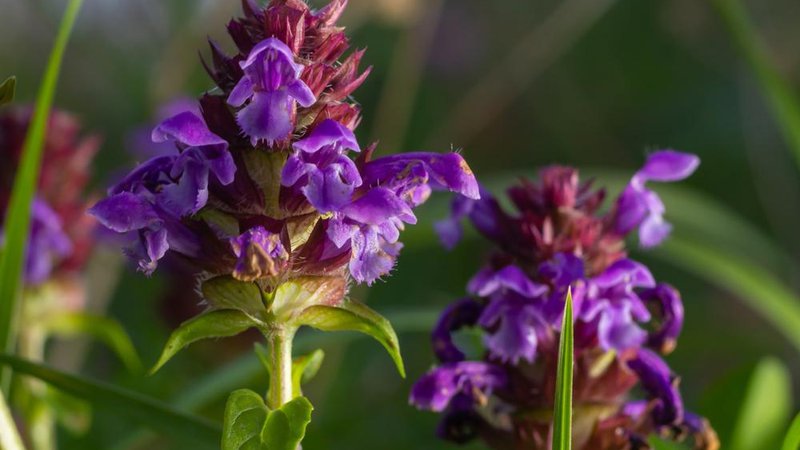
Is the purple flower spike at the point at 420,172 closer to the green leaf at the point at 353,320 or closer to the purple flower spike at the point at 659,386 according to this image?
the green leaf at the point at 353,320

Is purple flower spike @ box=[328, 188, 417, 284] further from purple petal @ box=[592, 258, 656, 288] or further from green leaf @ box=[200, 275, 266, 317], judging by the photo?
purple petal @ box=[592, 258, 656, 288]

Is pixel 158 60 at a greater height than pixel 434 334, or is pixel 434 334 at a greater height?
pixel 158 60

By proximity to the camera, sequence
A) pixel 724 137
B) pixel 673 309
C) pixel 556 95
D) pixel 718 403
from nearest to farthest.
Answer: pixel 673 309
pixel 718 403
pixel 724 137
pixel 556 95

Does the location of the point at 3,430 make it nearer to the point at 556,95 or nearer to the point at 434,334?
the point at 434,334

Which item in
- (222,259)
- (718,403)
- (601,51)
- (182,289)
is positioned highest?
(601,51)

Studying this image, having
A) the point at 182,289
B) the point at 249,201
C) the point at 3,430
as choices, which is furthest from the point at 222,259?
the point at 182,289

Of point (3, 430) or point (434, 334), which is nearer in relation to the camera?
point (3, 430)

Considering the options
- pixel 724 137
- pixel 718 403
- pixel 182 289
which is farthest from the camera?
pixel 724 137

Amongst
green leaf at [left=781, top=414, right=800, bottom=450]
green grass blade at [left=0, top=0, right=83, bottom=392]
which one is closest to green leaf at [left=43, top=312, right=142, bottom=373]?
green grass blade at [left=0, top=0, right=83, bottom=392]

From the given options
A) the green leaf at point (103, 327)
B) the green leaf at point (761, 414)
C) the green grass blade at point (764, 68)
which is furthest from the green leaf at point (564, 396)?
the green grass blade at point (764, 68)
